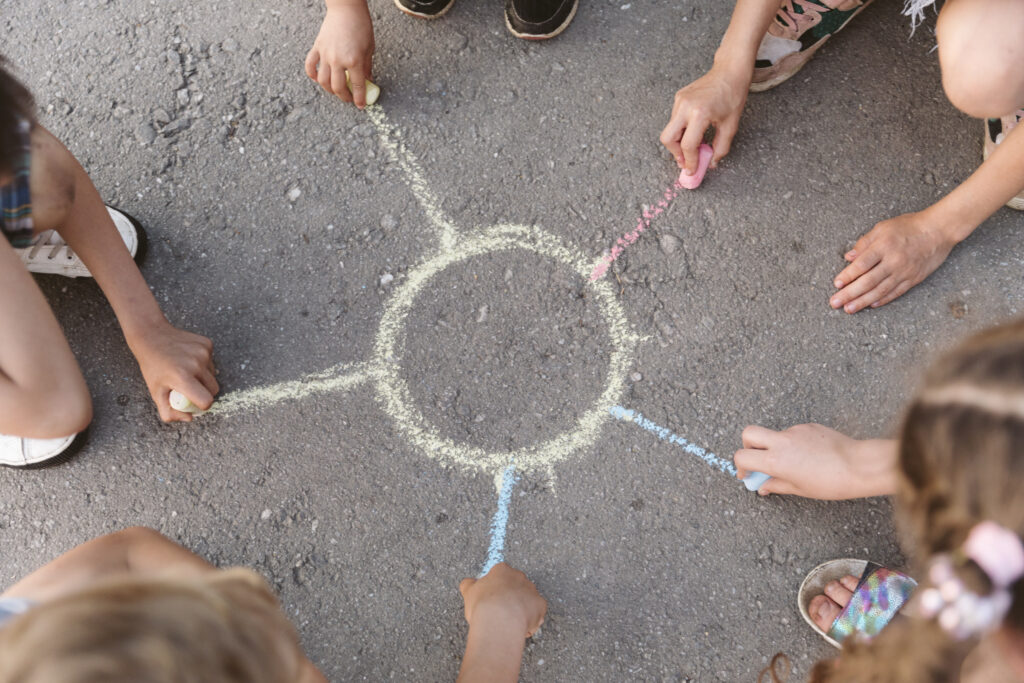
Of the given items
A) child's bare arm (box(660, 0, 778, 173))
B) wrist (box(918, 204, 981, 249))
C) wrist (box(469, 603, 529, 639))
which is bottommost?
wrist (box(469, 603, 529, 639))

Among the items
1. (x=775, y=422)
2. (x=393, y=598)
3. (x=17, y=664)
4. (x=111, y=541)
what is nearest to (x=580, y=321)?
(x=775, y=422)

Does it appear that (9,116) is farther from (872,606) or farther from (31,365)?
(872,606)

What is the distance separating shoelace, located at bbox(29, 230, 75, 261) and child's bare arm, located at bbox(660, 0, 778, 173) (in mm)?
1450

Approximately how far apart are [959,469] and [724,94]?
1133 mm

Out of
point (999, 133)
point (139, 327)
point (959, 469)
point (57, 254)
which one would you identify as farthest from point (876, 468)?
point (57, 254)

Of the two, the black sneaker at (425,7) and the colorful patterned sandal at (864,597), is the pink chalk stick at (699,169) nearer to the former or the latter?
the black sneaker at (425,7)

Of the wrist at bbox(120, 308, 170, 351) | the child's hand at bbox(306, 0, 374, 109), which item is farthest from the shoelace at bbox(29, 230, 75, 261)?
the child's hand at bbox(306, 0, 374, 109)

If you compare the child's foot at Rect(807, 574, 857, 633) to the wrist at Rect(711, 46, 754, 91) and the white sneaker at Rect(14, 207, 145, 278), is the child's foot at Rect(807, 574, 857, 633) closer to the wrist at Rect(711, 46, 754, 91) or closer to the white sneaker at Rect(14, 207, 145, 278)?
the wrist at Rect(711, 46, 754, 91)

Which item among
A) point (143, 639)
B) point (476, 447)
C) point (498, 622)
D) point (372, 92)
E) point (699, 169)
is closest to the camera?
point (143, 639)

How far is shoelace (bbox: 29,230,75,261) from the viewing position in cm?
169

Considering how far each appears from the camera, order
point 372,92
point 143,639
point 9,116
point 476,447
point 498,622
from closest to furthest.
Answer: point 143,639 → point 9,116 → point 498,622 → point 476,447 → point 372,92

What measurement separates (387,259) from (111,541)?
0.85 m

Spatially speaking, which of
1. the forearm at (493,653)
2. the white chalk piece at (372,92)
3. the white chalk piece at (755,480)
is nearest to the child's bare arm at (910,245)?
the white chalk piece at (755,480)

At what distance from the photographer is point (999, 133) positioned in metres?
1.70
